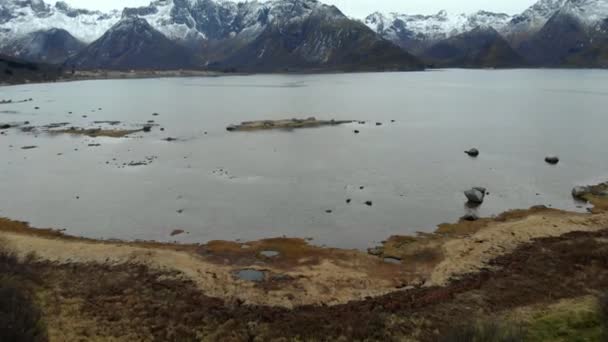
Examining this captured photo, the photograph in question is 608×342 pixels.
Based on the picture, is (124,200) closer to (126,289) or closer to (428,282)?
(126,289)

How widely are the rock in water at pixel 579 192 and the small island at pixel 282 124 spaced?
75.4 meters

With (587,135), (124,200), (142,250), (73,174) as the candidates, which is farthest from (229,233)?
(587,135)

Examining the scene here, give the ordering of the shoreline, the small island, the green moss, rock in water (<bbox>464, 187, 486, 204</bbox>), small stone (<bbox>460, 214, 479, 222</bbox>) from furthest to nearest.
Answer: the small island → rock in water (<bbox>464, 187, 486, 204</bbox>) → small stone (<bbox>460, 214, 479, 222</bbox>) → the shoreline → the green moss

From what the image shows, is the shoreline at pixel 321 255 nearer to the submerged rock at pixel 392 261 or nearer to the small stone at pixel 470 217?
the submerged rock at pixel 392 261

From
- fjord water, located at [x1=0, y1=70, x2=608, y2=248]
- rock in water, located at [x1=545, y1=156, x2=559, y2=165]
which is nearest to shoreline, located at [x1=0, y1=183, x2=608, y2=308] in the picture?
fjord water, located at [x1=0, y1=70, x2=608, y2=248]

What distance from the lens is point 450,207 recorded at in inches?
2292

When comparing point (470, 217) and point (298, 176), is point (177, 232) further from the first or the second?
point (470, 217)

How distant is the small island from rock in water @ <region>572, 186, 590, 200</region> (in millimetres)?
75394

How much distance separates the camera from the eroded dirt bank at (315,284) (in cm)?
2984

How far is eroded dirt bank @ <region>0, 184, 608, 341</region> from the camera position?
29.8m

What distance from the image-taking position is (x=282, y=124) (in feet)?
426

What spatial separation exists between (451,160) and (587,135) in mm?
43808

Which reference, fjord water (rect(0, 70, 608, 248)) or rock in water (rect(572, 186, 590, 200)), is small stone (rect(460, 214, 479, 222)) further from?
rock in water (rect(572, 186, 590, 200))

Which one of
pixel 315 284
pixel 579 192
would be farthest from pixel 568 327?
pixel 579 192
